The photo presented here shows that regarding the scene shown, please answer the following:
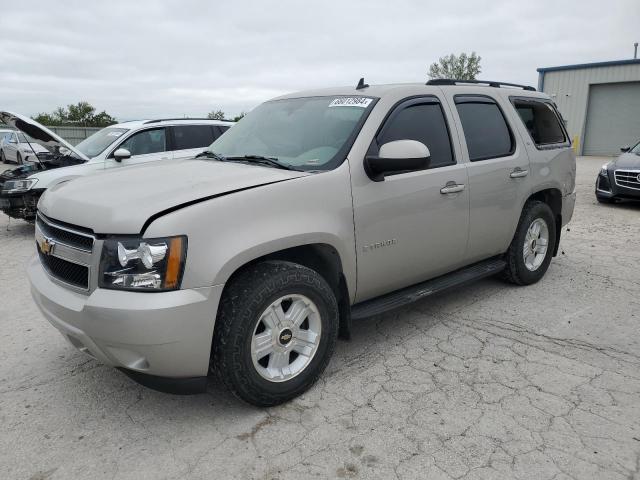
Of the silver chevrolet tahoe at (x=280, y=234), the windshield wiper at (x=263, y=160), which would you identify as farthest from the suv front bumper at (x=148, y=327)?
the windshield wiper at (x=263, y=160)

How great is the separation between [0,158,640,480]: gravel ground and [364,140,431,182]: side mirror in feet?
4.40

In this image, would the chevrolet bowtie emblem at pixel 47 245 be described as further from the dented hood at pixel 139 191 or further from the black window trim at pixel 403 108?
the black window trim at pixel 403 108

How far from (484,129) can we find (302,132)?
1.71 meters

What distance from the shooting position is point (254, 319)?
2729mm

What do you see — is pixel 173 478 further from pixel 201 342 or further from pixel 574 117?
pixel 574 117

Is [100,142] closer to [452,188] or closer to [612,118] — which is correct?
[452,188]

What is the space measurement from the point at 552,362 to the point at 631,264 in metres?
3.10

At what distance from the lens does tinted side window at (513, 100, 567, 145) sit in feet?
16.2

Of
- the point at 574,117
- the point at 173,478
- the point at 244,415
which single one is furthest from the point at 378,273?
the point at 574,117

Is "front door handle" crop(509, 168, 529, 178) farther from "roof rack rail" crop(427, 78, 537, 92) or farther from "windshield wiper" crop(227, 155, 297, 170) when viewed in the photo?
"windshield wiper" crop(227, 155, 297, 170)

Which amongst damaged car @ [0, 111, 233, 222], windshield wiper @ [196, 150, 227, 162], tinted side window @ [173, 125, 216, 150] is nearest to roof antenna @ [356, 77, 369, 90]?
windshield wiper @ [196, 150, 227, 162]

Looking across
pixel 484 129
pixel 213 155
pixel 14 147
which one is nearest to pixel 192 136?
pixel 213 155

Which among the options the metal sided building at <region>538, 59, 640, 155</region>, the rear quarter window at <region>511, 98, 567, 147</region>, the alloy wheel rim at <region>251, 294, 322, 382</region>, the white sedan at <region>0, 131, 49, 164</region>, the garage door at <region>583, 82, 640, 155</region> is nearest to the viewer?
the alloy wheel rim at <region>251, 294, 322, 382</region>

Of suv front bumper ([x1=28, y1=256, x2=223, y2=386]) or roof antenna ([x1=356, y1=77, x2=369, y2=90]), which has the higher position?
roof antenna ([x1=356, y1=77, x2=369, y2=90])
